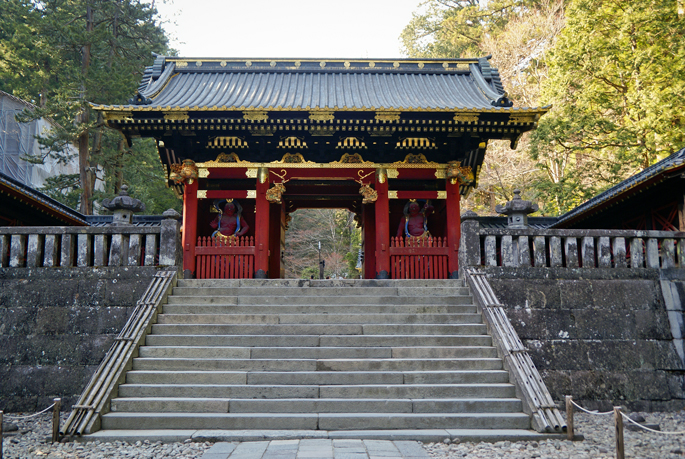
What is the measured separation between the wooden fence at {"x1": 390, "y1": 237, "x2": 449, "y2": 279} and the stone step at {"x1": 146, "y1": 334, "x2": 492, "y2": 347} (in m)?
3.46

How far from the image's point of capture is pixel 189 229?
1105 centimetres

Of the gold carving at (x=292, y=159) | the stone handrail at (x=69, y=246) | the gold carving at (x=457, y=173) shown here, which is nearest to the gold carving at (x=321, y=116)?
the gold carving at (x=292, y=159)

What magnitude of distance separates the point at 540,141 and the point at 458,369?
36.6 feet

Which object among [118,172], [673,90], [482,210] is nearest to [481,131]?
[673,90]

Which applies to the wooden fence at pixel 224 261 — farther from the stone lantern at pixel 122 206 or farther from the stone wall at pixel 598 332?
the stone wall at pixel 598 332

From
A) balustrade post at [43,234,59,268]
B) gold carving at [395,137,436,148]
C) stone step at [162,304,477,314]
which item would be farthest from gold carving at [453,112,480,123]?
balustrade post at [43,234,59,268]

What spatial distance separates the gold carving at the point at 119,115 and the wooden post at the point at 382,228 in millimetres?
5628

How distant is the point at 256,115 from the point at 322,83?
410cm

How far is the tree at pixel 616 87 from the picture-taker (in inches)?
550

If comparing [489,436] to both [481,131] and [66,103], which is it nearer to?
[481,131]

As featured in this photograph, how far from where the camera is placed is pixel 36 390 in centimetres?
730

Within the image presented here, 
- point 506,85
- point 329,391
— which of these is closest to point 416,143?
point 329,391

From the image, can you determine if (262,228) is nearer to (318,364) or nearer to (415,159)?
(415,159)

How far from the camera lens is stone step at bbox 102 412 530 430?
583 cm
